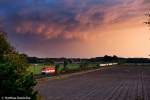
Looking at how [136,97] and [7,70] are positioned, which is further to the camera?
[136,97]

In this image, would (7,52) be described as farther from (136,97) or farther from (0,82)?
(136,97)

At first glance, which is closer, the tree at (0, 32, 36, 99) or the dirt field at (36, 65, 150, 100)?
the tree at (0, 32, 36, 99)

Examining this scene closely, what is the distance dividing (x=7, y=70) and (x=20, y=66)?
1954mm

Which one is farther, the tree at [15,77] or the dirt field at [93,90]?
the dirt field at [93,90]

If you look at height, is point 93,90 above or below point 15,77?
below

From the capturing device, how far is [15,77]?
17.1m

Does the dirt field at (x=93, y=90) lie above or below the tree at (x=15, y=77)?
below

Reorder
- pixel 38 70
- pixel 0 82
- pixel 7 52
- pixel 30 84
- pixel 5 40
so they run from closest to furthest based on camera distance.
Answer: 1. pixel 0 82
2. pixel 30 84
3. pixel 7 52
4. pixel 5 40
5. pixel 38 70

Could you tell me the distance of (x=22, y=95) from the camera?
16812 mm

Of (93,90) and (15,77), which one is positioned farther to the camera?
(93,90)

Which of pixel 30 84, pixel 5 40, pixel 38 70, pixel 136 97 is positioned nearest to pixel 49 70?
pixel 38 70

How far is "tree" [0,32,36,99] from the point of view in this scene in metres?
16.5

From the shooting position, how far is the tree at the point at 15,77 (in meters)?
16.5

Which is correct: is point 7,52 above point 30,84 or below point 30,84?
above
